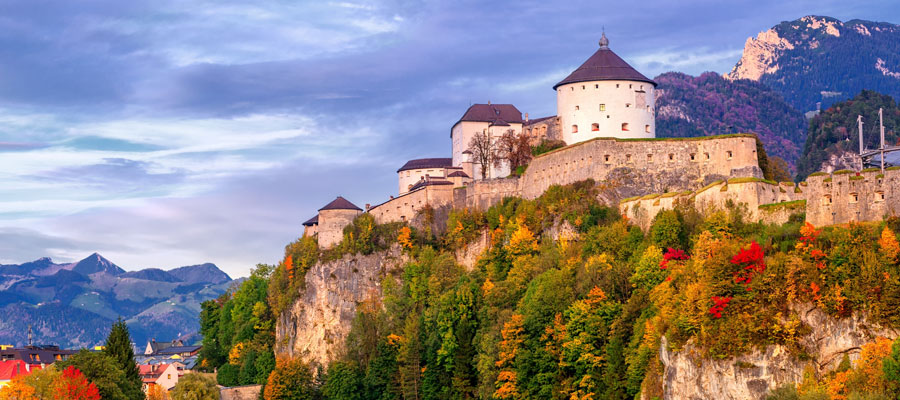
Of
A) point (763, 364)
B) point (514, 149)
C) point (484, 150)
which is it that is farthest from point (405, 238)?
point (763, 364)

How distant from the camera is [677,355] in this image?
57656mm

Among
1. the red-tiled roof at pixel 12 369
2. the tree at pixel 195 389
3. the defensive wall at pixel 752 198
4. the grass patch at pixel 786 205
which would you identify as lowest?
the tree at pixel 195 389

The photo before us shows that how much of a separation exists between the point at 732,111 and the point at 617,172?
380 ft

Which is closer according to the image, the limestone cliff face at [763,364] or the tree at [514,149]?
the limestone cliff face at [763,364]

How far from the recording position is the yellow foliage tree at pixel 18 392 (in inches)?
2908

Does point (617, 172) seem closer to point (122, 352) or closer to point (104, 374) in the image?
point (104, 374)

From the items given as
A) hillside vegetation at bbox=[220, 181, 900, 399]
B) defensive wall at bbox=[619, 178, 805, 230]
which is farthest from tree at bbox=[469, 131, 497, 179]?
defensive wall at bbox=[619, 178, 805, 230]

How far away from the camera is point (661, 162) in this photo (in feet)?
245

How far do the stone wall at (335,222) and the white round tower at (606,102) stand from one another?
19413 millimetres

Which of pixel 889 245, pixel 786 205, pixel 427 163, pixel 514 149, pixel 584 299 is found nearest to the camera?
pixel 889 245

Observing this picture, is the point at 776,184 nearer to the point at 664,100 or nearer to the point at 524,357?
the point at 524,357

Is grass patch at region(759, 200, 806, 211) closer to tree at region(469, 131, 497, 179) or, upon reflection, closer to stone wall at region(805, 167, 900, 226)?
stone wall at region(805, 167, 900, 226)

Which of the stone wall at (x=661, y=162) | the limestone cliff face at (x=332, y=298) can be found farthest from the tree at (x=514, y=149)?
the limestone cliff face at (x=332, y=298)

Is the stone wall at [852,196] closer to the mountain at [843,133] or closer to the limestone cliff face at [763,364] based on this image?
the limestone cliff face at [763,364]
